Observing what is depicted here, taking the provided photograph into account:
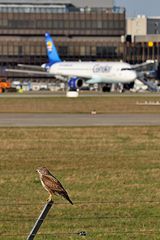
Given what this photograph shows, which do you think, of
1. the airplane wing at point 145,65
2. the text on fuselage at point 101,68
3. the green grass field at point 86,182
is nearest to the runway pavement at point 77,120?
the green grass field at point 86,182

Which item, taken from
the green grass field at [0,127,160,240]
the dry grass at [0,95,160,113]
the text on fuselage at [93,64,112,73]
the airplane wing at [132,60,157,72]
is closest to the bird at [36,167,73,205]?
the green grass field at [0,127,160,240]

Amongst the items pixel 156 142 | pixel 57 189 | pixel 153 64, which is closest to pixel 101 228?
pixel 57 189

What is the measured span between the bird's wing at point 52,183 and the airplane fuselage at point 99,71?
118659 millimetres

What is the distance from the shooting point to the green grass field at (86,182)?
Answer: 65.1 ft

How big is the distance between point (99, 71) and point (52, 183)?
123462 millimetres

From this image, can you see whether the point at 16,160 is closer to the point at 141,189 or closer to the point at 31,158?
the point at 31,158

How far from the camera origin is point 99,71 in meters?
137

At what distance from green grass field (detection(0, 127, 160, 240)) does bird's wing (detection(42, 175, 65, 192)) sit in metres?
2.92

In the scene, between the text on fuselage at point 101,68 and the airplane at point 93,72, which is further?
the text on fuselage at point 101,68

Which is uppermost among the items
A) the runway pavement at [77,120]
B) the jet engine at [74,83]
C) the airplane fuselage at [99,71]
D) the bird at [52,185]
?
the bird at [52,185]

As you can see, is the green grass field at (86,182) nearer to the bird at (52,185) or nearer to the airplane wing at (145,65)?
the bird at (52,185)

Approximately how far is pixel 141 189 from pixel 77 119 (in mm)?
34012

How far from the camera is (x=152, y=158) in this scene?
34.9 metres

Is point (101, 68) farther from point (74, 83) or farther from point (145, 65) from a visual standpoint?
point (145, 65)
